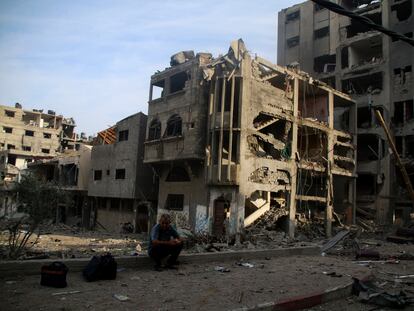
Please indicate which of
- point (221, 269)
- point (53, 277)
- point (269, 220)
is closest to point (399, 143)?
point (269, 220)

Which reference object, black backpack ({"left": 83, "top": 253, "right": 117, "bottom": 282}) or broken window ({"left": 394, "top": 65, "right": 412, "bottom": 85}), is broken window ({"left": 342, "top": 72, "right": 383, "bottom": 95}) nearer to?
broken window ({"left": 394, "top": 65, "right": 412, "bottom": 85})

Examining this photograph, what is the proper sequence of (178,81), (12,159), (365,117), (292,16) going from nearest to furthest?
(178,81), (365,117), (292,16), (12,159)

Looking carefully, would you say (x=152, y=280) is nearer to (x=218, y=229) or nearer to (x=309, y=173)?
(x=218, y=229)

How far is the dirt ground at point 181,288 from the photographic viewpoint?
5.81 meters

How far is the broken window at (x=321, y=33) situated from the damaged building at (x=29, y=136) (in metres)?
42.9

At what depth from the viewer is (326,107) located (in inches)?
1154

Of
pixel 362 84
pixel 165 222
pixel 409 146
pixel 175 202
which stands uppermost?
pixel 362 84

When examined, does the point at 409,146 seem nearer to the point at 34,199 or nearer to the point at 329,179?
the point at 329,179

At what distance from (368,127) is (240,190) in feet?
65.1

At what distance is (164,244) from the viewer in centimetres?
880

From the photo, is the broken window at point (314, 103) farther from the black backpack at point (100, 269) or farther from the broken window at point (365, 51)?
the black backpack at point (100, 269)

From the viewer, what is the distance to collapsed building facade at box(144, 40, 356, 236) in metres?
22.9

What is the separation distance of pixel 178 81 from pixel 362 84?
21.7 m

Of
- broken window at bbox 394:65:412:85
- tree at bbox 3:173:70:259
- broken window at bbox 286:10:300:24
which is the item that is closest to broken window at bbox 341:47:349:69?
broken window at bbox 394:65:412:85
